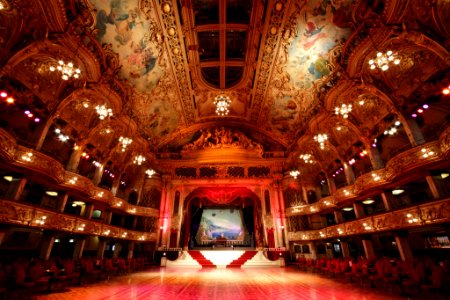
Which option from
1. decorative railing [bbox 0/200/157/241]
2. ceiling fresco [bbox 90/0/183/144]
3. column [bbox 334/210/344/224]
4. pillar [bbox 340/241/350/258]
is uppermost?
ceiling fresco [bbox 90/0/183/144]

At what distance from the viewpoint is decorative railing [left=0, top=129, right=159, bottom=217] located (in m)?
8.07

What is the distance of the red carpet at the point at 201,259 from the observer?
15.7 metres

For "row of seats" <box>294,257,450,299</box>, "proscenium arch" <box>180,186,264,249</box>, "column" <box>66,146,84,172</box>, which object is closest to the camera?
"row of seats" <box>294,257,450,299</box>

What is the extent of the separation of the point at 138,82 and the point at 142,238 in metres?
11.2

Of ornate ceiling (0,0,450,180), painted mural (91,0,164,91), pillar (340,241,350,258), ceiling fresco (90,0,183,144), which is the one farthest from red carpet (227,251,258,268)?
painted mural (91,0,164,91)

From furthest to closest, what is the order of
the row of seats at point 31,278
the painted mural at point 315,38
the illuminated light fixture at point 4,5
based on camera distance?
the painted mural at point 315,38 → the illuminated light fixture at point 4,5 → the row of seats at point 31,278

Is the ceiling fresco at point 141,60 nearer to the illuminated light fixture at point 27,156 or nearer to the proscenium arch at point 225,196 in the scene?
the illuminated light fixture at point 27,156

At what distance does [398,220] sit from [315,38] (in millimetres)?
9808

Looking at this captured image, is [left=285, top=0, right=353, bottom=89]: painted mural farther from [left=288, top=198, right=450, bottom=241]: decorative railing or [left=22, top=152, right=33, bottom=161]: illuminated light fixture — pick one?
[left=22, top=152, right=33, bottom=161]: illuminated light fixture

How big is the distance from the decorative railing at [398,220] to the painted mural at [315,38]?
26.8 ft

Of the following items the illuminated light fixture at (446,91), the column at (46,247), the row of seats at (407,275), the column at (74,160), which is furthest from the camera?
the column at (74,160)

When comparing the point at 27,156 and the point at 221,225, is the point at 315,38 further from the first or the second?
the point at 221,225

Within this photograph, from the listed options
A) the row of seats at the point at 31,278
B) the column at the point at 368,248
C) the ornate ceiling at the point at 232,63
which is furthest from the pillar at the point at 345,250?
Result: the row of seats at the point at 31,278

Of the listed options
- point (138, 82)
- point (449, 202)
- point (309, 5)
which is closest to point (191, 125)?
point (138, 82)
